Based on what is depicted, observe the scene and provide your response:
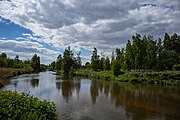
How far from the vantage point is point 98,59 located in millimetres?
Result: 81500

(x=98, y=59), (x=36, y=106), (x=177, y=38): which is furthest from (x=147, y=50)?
(x=36, y=106)

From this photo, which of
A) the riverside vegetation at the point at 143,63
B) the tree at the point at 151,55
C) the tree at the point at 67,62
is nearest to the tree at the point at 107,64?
the riverside vegetation at the point at 143,63

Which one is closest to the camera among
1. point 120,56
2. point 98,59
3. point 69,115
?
point 69,115

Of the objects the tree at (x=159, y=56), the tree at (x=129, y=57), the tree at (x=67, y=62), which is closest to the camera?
the tree at (x=129, y=57)

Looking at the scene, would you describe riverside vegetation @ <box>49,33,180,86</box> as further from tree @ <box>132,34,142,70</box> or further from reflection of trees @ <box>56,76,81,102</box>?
reflection of trees @ <box>56,76,81,102</box>

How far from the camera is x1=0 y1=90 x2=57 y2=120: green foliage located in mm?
6658

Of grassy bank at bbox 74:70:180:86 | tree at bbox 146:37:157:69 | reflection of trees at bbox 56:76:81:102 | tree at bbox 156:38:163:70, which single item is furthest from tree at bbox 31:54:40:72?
reflection of trees at bbox 56:76:81:102

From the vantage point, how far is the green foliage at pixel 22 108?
6.66 meters

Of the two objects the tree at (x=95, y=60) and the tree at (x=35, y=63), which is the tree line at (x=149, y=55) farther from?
the tree at (x=35, y=63)

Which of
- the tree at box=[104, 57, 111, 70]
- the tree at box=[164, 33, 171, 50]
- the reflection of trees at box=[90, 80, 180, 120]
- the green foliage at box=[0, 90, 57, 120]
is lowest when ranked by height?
the reflection of trees at box=[90, 80, 180, 120]

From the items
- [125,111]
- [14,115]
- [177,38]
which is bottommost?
[125,111]

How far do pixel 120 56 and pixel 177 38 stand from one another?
782 inches

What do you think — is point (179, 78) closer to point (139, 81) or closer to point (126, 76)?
point (139, 81)

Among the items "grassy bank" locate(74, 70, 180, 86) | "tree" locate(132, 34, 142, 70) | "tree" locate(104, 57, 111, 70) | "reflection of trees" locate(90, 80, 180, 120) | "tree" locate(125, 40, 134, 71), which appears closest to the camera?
"reflection of trees" locate(90, 80, 180, 120)
